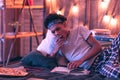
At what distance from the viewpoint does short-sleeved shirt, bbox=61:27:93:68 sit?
249 centimetres

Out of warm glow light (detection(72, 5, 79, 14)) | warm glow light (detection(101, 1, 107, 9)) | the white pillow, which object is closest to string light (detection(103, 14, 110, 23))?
warm glow light (detection(101, 1, 107, 9))

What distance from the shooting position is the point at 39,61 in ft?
8.40

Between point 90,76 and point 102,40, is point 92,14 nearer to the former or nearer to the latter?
point 102,40

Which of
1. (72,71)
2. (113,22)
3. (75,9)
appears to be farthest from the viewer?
(75,9)

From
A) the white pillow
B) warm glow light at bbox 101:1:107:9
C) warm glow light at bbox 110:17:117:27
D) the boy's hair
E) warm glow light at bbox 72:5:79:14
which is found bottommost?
the white pillow

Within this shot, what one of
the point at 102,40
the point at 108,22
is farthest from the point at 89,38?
the point at 108,22

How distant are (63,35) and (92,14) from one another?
1829 millimetres

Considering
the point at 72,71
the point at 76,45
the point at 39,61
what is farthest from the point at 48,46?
the point at 72,71

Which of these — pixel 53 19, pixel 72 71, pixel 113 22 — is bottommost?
pixel 72 71

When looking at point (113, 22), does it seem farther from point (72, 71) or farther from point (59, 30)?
point (72, 71)

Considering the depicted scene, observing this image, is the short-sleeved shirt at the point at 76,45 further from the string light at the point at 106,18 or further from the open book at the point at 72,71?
the string light at the point at 106,18

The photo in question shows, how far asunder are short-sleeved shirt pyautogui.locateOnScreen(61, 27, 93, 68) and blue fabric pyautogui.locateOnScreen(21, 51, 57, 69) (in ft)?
0.52

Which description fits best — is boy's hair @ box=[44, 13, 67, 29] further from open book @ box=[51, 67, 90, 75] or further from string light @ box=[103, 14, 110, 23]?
string light @ box=[103, 14, 110, 23]

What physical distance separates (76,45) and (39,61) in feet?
1.25
